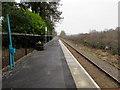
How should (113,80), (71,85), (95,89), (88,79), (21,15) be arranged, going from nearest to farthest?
(95,89) → (71,85) → (88,79) → (113,80) → (21,15)

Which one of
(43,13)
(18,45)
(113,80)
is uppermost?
(43,13)

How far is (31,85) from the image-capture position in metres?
3.64

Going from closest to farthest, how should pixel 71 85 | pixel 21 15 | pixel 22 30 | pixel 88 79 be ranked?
1. pixel 71 85
2. pixel 88 79
3. pixel 21 15
4. pixel 22 30

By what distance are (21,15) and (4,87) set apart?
5.67 m

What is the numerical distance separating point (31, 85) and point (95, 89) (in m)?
2.24

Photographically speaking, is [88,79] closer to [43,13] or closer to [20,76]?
[20,76]

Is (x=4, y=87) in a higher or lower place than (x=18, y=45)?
lower

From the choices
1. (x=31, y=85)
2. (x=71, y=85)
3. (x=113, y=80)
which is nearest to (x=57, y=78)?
(x=71, y=85)

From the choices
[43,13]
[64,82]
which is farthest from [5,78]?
[43,13]

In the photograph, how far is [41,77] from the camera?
4.33 meters

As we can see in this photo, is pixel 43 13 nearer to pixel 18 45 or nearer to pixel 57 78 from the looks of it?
pixel 18 45

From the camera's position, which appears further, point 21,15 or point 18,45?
point 18,45

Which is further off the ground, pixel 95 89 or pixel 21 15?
pixel 21 15

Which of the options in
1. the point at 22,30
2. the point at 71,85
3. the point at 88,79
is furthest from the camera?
the point at 22,30
